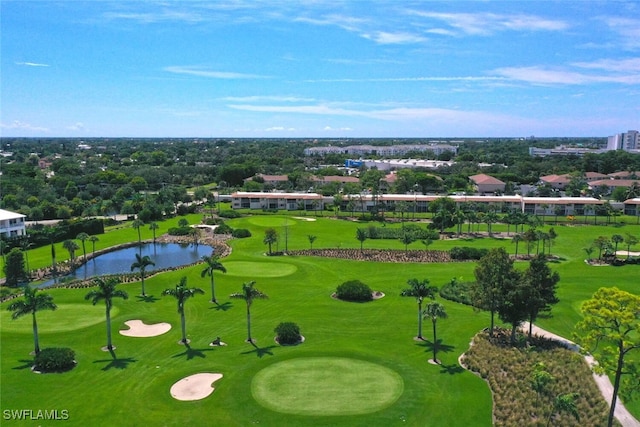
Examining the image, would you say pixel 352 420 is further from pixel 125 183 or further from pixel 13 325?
pixel 125 183

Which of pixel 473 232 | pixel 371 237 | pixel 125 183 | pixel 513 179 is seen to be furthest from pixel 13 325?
pixel 513 179

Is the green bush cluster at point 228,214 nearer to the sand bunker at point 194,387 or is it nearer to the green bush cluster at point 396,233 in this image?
the green bush cluster at point 396,233

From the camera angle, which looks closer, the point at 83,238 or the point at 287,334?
the point at 287,334

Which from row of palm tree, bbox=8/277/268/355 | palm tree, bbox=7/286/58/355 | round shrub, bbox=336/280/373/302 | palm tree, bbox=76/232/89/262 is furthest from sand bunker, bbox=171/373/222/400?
palm tree, bbox=76/232/89/262

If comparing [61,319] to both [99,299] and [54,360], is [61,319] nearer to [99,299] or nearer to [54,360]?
[99,299]

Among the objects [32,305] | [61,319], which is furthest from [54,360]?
[61,319]

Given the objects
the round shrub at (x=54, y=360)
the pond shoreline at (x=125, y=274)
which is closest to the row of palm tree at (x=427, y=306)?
the round shrub at (x=54, y=360)

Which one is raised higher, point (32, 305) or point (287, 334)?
point (32, 305)
